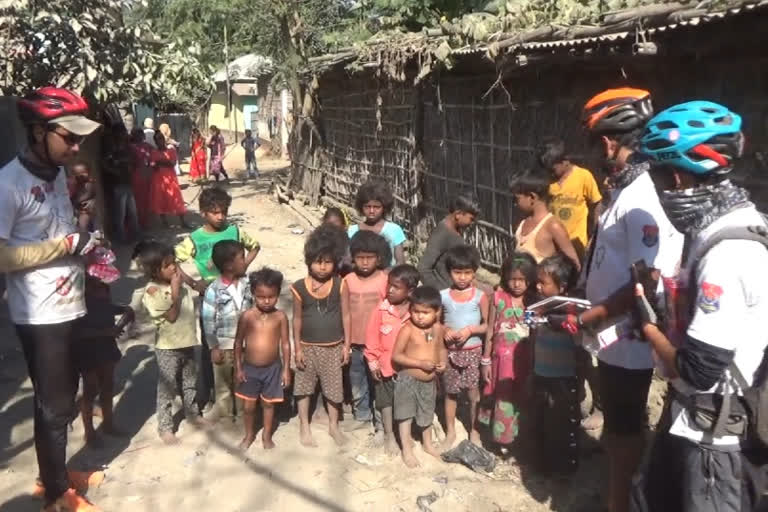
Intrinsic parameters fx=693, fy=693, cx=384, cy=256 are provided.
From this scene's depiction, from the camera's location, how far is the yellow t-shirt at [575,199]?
13.9 feet

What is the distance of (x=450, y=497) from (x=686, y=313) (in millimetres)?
1992

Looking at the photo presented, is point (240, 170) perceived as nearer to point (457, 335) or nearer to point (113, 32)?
point (113, 32)

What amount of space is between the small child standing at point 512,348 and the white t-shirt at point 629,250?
0.99 m

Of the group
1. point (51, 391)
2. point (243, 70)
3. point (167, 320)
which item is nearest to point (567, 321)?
point (51, 391)

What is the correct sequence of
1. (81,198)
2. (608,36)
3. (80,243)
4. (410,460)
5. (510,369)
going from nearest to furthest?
(80,243), (510,369), (410,460), (608,36), (81,198)

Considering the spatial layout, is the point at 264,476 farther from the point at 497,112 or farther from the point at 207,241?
the point at 497,112

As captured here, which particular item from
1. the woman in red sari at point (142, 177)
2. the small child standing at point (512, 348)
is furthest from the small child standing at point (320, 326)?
the woman in red sari at point (142, 177)

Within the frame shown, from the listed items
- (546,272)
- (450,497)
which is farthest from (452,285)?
(450,497)

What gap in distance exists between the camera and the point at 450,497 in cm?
365

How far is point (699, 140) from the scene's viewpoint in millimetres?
1993

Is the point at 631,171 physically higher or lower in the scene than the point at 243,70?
lower

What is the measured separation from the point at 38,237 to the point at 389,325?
6.11 ft

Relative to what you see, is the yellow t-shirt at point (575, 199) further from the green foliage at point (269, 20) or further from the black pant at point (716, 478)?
the green foliage at point (269, 20)

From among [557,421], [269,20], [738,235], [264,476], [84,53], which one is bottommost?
[264,476]
